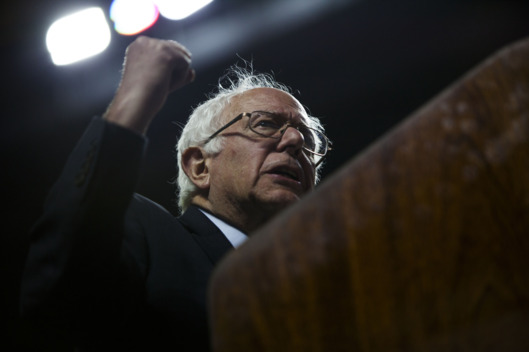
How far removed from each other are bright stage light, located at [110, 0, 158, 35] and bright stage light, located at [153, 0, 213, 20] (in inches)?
1.6

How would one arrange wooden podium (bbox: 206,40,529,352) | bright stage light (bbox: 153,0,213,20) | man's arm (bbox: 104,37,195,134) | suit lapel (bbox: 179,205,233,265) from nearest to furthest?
wooden podium (bbox: 206,40,529,352), man's arm (bbox: 104,37,195,134), suit lapel (bbox: 179,205,233,265), bright stage light (bbox: 153,0,213,20)

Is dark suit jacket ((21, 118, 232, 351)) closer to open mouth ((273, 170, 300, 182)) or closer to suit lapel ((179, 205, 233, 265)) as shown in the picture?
suit lapel ((179, 205, 233, 265))

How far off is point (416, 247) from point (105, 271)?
678 mm

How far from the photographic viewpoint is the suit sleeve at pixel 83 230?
0.83 meters

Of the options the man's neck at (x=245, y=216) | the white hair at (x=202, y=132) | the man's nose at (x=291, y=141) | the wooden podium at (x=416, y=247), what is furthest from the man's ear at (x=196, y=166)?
the wooden podium at (x=416, y=247)

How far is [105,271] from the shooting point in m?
0.91

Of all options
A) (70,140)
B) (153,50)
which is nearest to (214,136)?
(153,50)

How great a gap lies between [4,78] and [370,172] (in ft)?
9.18

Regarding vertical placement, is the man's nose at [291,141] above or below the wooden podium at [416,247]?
below

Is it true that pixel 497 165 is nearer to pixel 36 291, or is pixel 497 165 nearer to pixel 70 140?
pixel 36 291

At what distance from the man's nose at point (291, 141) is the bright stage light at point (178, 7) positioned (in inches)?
40.6

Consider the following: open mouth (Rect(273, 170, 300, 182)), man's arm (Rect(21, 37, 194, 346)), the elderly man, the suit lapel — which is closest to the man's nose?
open mouth (Rect(273, 170, 300, 182))

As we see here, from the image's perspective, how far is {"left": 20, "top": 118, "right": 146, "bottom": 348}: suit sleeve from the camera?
2.73 feet

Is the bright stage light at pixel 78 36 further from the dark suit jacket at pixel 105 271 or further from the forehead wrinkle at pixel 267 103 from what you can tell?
the dark suit jacket at pixel 105 271
